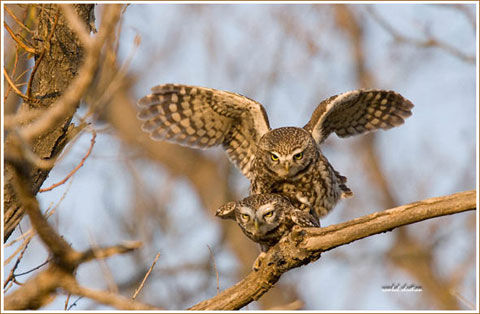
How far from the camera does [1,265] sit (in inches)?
147

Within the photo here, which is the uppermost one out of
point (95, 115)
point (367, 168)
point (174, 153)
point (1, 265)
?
point (174, 153)

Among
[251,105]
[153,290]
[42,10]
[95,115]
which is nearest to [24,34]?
[42,10]

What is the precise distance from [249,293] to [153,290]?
198 inches

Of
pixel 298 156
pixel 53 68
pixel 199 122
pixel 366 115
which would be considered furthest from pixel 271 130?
pixel 53 68

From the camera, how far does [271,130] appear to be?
6.06 m

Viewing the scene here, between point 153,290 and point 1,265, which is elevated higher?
point 153,290

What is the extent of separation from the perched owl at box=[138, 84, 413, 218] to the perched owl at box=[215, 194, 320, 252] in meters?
0.66

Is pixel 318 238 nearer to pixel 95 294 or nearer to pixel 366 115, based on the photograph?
pixel 95 294

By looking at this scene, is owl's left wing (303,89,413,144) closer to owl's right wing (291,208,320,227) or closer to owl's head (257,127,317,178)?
owl's head (257,127,317,178)

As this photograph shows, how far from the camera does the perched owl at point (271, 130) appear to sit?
18.9 feet

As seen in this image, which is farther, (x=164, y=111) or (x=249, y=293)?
(x=164, y=111)

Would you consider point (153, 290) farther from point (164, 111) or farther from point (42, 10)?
point (42, 10)

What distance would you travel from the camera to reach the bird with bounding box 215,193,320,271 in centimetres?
492

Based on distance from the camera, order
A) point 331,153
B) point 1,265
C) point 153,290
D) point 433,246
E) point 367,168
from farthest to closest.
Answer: point 367,168 → point 433,246 → point 331,153 → point 153,290 → point 1,265
